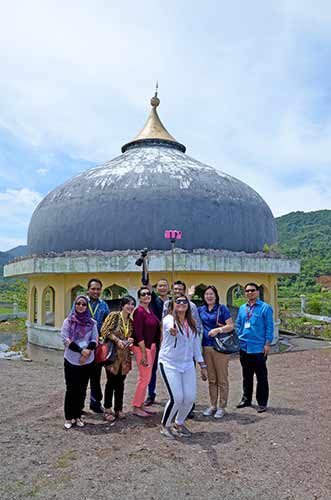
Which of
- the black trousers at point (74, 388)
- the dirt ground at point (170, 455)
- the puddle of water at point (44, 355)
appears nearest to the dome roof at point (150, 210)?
the puddle of water at point (44, 355)

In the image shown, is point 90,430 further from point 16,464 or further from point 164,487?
point 164,487

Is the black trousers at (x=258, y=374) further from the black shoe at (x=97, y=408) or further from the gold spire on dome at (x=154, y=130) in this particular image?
the gold spire on dome at (x=154, y=130)

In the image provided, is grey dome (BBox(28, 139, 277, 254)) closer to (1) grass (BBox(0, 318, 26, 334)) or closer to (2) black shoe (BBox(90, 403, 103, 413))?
(2) black shoe (BBox(90, 403, 103, 413))

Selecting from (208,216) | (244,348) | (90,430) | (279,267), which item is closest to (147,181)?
(208,216)

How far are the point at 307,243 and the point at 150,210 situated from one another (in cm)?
4551

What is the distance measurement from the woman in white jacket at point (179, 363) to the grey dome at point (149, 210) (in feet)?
21.3

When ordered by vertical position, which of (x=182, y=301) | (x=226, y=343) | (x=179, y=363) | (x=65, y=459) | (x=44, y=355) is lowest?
(x=44, y=355)

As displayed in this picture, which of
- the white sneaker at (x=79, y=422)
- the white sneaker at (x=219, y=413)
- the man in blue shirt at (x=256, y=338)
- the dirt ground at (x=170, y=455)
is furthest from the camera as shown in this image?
the man in blue shirt at (x=256, y=338)

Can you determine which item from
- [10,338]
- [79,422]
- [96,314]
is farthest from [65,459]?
[10,338]

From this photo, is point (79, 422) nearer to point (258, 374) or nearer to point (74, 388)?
point (74, 388)

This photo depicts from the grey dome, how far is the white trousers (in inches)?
264

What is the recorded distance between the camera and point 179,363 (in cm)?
497

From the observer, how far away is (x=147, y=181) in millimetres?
12297

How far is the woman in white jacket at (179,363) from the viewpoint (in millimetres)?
4918
